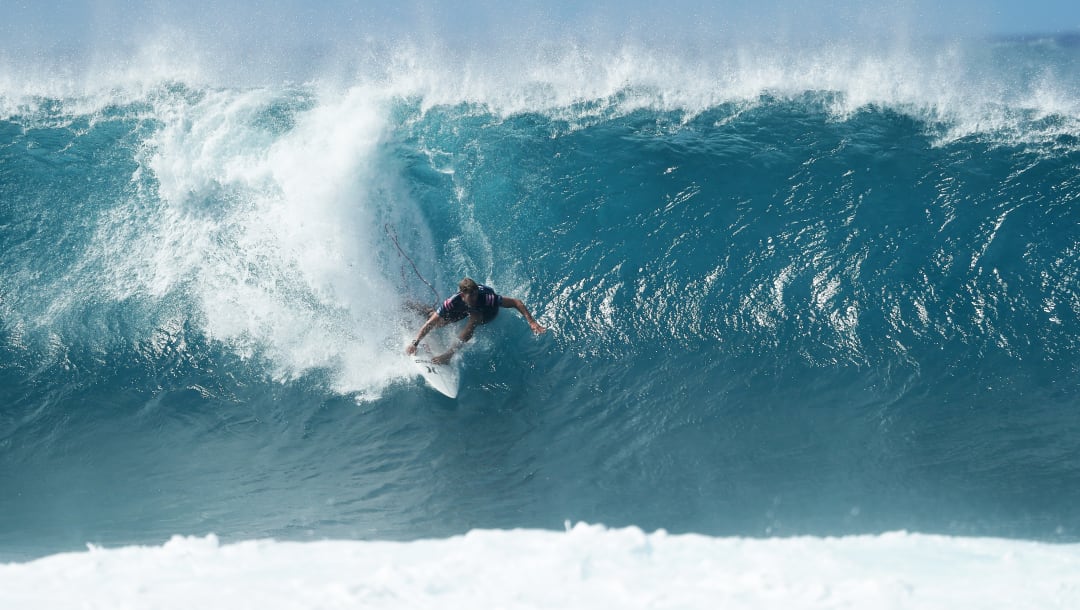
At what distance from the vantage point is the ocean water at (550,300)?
26.8 feet

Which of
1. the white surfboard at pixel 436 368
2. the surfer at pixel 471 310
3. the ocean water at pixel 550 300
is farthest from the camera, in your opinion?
the white surfboard at pixel 436 368

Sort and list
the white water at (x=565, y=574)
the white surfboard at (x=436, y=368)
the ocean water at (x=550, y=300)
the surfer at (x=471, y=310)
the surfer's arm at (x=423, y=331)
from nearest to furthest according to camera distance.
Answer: the white water at (x=565, y=574) → the ocean water at (x=550, y=300) → the surfer at (x=471, y=310) → the surfer's arm at (x=423, y=331) → the white surfboard at (x=436, y=368)

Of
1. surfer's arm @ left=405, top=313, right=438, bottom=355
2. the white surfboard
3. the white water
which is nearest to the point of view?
the white water

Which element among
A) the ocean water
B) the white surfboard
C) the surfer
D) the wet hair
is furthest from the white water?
the wet hair

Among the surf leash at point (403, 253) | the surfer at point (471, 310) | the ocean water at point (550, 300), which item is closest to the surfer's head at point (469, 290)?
the surfer at point (471, 310)

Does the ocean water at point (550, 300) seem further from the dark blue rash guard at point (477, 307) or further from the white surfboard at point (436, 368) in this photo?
the dark blue rash guard at point (477, 307)

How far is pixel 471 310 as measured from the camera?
8758mm

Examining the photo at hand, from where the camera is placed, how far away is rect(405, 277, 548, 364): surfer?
8582 mm

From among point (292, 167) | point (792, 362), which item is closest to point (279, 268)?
point (292, 167)

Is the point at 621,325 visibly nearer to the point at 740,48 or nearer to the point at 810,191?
the point at 810,191

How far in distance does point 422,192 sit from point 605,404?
463 cm

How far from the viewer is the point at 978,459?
27.0 ft

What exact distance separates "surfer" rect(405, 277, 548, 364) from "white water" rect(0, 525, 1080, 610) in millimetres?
2577

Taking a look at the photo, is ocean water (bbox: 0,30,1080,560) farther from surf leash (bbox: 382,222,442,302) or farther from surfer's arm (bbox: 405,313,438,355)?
surfer's arm (bbox: 405,313,438,355)
